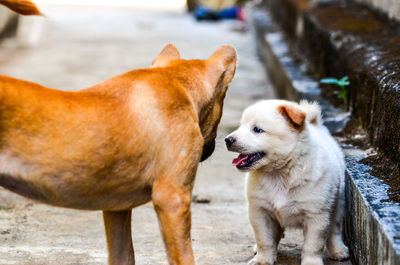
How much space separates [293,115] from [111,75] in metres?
6.77

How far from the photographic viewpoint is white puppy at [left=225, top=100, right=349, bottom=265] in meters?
4.32

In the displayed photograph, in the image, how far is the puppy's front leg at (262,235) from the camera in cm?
443

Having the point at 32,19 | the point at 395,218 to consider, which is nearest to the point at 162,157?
the point at 395,218

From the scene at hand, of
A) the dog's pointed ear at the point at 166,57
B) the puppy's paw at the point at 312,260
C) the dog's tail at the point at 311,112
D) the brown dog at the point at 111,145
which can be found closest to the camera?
the brown dog at the point at 111,145

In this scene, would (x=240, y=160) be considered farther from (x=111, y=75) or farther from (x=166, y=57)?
(x=111, y=75)

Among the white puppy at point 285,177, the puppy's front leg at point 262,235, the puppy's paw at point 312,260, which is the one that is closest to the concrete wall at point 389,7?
the white puppy at point 285,177

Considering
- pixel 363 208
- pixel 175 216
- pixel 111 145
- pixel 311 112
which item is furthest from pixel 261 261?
pixel 111 145

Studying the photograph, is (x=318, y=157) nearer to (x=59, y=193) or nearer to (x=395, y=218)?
(x=395, y=218)

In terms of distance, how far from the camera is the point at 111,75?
10805 millimetres

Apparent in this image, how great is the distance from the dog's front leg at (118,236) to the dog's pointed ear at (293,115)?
3.91 ft

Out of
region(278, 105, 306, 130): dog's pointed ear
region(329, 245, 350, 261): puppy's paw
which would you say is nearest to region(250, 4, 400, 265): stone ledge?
region(329, 245, 350, 261): puppy's paw

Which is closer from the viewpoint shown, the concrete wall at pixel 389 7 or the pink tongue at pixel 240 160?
the pink tongue at pixel 240 160

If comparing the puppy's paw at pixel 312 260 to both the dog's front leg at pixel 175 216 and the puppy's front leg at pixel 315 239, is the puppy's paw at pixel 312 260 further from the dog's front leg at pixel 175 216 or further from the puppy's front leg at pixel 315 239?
the dog's front leg at pixel 175 216

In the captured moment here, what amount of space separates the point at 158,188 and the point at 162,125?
0.29 meters
